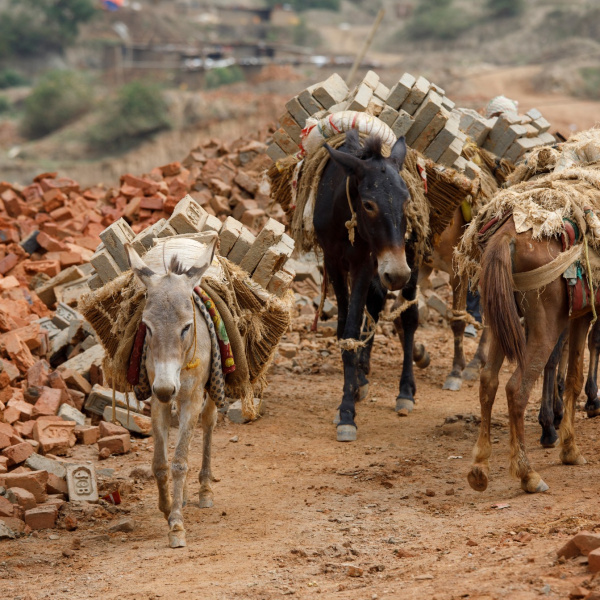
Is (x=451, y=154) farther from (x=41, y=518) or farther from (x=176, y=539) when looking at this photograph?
(x=41, y=518)

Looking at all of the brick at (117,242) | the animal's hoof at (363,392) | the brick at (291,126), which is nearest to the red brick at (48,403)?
the brick at (117,242)

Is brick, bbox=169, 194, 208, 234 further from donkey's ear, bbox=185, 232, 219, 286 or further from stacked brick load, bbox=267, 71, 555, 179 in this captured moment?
stacked brick load, bbox=267, 71, 555, 179

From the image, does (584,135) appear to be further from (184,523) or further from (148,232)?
(184,523)

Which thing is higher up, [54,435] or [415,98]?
[415,98]


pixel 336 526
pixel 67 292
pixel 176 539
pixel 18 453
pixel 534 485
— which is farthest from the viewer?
pixel 67 292

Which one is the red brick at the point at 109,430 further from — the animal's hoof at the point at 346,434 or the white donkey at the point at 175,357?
the white donkey at the point at 175,357

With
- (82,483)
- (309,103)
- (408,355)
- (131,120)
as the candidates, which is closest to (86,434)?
(82,483)

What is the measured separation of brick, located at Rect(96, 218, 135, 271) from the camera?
654cm

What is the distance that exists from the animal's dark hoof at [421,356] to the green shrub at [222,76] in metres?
41.1

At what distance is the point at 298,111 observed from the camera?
8.54 m

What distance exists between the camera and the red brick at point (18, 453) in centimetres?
697

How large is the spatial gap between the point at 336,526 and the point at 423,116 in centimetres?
408

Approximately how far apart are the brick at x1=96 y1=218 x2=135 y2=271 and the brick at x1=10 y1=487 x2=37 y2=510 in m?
1.76

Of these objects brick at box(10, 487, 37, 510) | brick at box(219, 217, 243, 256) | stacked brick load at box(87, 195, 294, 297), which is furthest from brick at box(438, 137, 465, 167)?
brick at box(10, 487, 37, 510)
